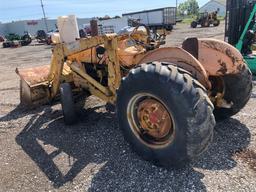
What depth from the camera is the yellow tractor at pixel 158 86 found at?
10.0 feet

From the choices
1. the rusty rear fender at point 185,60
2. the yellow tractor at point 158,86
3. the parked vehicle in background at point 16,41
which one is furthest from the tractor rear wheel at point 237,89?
the parked vehicle in background at point 16,41

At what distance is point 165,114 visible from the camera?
339 centimetres

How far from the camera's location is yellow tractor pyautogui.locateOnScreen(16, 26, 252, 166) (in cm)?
305

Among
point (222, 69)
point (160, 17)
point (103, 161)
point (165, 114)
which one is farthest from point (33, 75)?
point (160, 17)

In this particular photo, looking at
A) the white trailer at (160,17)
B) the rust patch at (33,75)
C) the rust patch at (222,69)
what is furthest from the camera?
the white trailer at (160,17)

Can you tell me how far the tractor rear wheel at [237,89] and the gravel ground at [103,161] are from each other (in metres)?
0.39

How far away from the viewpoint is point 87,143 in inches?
176

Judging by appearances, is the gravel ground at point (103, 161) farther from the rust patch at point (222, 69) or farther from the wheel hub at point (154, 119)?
the rust patch at point (222, 69)

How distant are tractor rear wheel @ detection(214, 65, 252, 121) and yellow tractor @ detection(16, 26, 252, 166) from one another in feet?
0.04

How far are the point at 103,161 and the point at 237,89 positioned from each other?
2.19 metres

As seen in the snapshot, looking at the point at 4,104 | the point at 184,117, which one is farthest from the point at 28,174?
the point at 4,104

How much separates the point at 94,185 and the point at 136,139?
2.44 ft

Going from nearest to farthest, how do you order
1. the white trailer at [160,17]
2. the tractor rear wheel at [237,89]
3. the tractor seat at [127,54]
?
1. the tractor rear wheel at [237,89]
2. the tractor seat at [127,54]
3. the white trailer at [160,17]

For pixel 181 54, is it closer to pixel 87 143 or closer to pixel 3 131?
pixel 87 143
